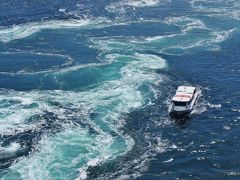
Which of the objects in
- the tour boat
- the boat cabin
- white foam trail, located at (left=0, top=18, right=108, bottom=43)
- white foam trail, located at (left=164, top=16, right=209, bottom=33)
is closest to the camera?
the tour boat

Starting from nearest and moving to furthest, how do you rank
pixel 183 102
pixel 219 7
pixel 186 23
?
1. pixel 183 102
2. pixel 186 23
3. pixel 219 7

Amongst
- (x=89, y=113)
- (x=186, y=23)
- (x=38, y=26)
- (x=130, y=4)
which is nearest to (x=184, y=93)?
(x=89, y=113)

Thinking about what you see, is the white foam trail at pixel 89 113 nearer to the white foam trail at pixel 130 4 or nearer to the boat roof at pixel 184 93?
the boat roof at pixel 184 93

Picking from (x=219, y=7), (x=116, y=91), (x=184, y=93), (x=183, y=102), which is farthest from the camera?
(x=219, y=7)

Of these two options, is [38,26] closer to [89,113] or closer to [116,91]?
[116,91]

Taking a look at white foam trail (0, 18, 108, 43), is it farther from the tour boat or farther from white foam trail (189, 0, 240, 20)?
the tour boat

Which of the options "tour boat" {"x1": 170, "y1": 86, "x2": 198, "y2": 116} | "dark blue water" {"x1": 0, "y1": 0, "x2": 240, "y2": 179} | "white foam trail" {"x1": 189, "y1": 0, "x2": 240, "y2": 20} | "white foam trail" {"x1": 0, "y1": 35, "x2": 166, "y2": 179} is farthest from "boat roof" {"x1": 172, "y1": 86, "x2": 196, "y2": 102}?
"white foam trail" {"x1": 189, "y1": 0, "x2": 240, "y2": 20}

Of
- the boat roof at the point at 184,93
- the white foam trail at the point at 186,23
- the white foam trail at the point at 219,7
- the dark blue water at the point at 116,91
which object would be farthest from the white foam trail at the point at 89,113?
the white foam trail at the point at 219,7
